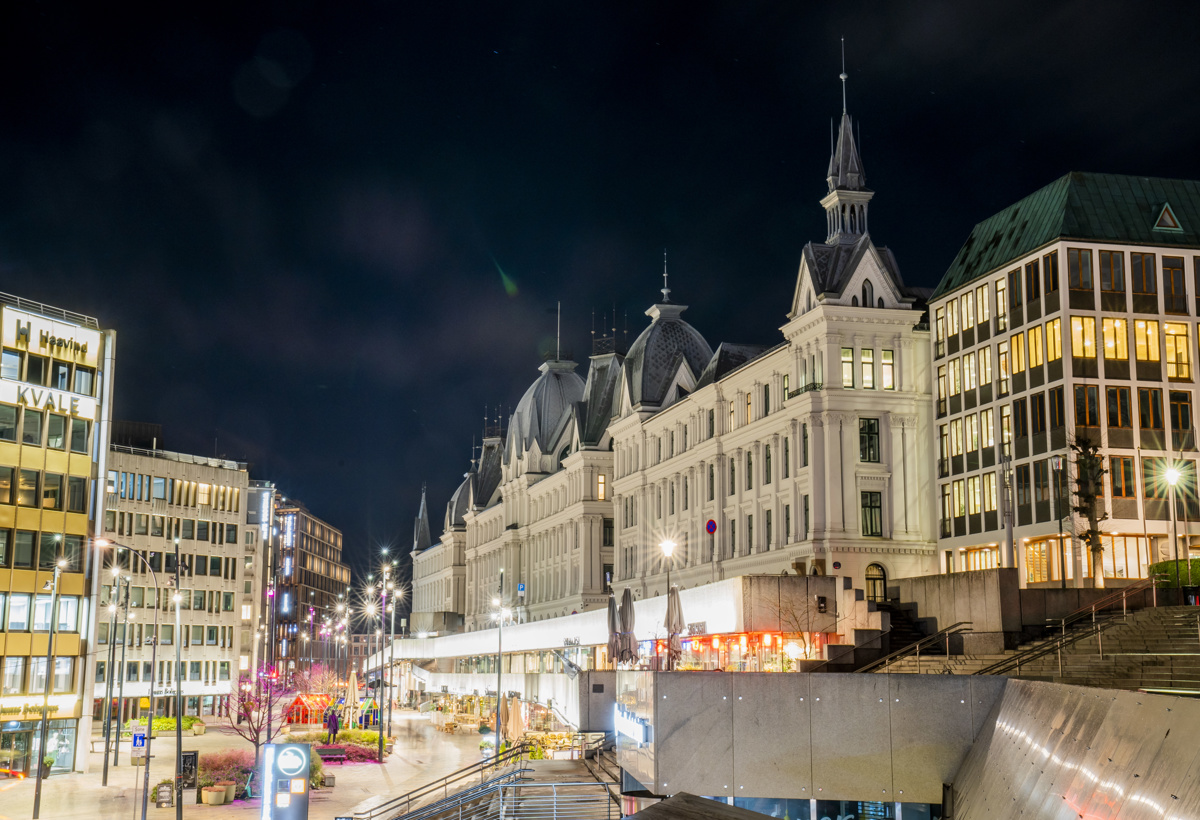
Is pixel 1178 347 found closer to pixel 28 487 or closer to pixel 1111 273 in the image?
pixel 1111 273

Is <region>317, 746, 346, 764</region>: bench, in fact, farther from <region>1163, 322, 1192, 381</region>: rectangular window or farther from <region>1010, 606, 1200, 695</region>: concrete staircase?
<region>1163, 322, 1192, 381</region>: rectangular window

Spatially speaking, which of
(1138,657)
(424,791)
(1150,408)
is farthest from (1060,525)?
(424,791)

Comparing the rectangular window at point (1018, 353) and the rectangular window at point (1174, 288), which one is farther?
the rectangular window at point (1018, 353)

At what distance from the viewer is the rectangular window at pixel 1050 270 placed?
5662 centimetres

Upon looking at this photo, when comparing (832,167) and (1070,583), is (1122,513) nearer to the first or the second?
(1070,583)

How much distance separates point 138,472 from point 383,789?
65.4 metres

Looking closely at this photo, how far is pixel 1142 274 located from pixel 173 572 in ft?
252

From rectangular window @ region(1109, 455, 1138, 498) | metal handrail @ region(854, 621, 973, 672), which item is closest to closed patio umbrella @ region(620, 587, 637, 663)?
metal handrail @ region(854, 621, 973, 672)

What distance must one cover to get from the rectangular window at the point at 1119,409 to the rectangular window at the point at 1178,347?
3082mm

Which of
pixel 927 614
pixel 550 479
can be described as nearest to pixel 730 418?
pixel 927 614

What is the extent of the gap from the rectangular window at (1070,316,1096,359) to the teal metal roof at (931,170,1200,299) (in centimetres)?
356

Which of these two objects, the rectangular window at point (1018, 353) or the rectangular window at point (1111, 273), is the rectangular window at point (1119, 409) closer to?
the rectangular window at point (1018, 353)

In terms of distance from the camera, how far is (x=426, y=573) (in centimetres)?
18238

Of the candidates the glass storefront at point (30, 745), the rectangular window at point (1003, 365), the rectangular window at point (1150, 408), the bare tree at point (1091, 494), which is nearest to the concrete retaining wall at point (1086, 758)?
the bare tree at point (1091, 494)
